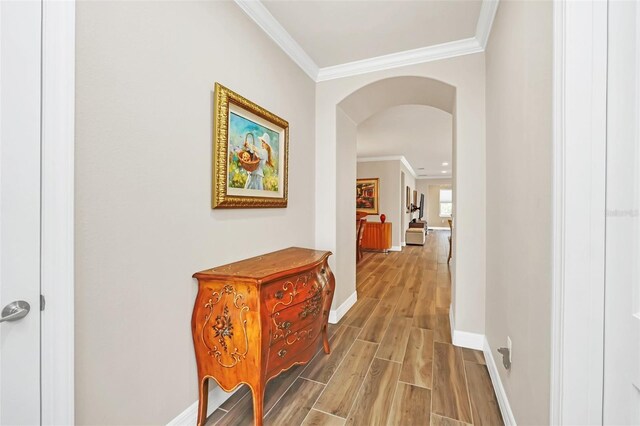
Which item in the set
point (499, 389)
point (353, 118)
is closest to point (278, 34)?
point (353, 118)

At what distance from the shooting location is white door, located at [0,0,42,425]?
77 cm

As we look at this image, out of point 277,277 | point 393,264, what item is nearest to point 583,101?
point 277,277

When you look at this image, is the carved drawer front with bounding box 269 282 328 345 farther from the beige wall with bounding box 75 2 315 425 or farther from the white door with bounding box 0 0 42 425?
the white door with bounding box 0 0 42 425

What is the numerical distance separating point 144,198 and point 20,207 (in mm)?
377

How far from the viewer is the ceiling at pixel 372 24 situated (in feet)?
5.93

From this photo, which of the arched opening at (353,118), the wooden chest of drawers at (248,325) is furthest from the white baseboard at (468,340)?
the wooden chest of drawers at (248,325)

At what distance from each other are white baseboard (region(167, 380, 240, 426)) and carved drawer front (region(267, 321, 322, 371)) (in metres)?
0.42

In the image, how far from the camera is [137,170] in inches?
43.9

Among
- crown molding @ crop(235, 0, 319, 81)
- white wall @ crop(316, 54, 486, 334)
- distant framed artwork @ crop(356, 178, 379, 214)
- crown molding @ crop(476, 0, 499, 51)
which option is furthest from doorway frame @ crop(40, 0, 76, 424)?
distant framed artwork @ crop(356, 178, 379, 214)

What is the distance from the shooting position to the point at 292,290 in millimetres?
1502

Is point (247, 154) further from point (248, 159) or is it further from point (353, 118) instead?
point (353, 118)

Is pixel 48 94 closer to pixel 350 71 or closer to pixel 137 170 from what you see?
pixel 137 170

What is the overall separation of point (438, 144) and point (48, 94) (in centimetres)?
652

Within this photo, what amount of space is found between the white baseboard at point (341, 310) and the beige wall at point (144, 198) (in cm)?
144
